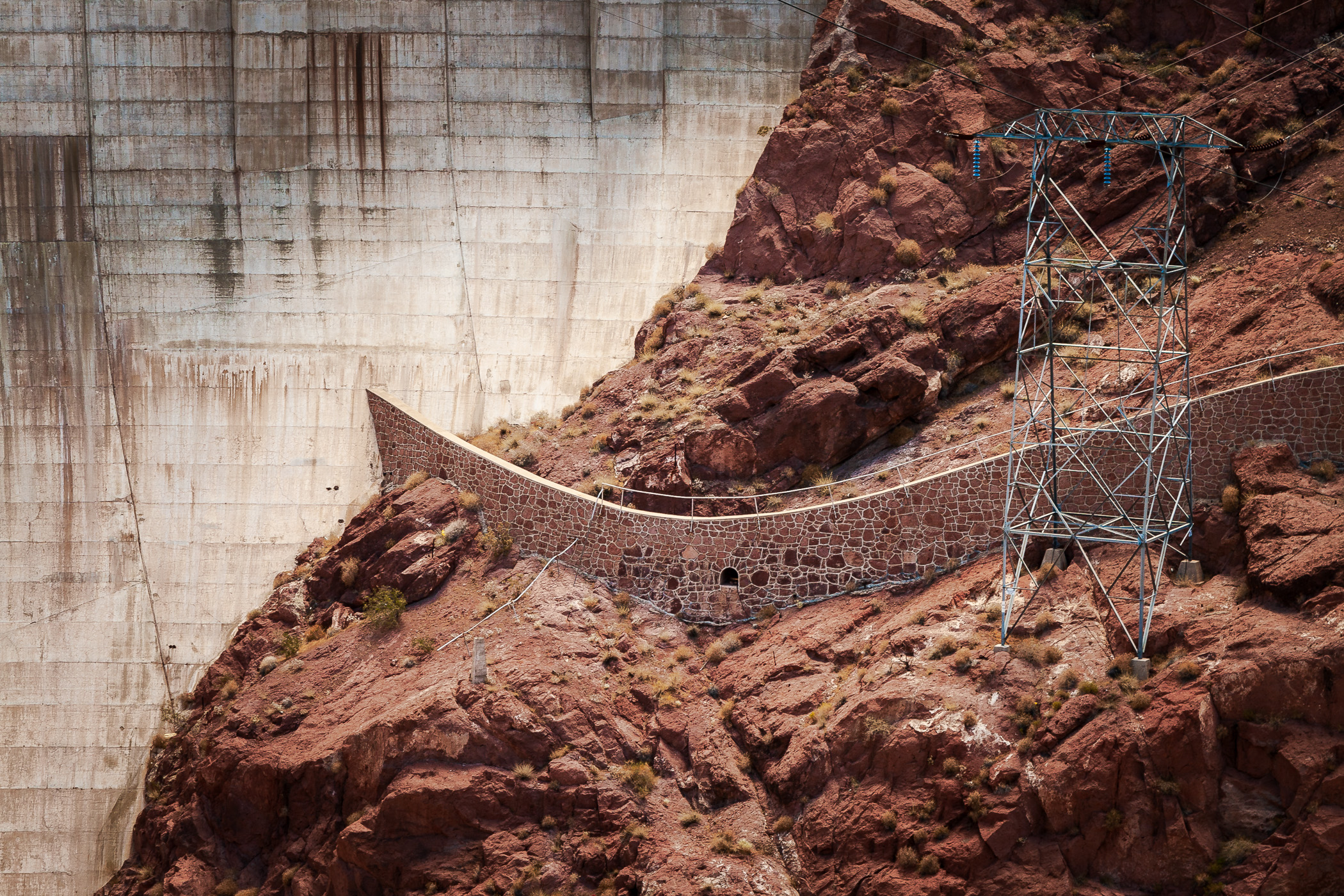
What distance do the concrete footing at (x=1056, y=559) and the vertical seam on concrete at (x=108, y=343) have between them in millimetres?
21716

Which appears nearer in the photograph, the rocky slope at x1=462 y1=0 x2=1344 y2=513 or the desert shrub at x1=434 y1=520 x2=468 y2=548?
the rocky slope at x1=462 y1=0 x2=1344 y2=513

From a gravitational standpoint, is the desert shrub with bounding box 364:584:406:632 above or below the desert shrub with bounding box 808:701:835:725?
above

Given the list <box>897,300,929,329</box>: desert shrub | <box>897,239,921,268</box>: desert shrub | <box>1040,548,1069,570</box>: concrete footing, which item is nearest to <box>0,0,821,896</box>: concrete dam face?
<box>897,239,921,268</box>: desert shrub

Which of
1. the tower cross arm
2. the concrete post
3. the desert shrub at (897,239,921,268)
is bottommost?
the concrete post

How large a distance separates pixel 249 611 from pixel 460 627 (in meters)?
8.12

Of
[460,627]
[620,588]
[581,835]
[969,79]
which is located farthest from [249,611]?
[969,79]

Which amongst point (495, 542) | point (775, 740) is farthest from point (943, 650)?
point (495, 542)

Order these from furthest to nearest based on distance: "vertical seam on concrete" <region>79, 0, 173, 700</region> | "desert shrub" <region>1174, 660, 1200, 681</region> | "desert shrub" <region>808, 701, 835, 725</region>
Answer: "vertical seam on concrete" <region>79, 0, 173, 700</region>, "desert shrub" <region>808, 701, 835, 725</region>, "desert shrub" <region>1174, 660, 1200, 681</region>

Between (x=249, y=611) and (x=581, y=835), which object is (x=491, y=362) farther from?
(x=581, y=835)

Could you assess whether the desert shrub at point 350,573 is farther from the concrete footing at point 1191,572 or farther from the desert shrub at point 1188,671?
the desert shrub at point 1188,671

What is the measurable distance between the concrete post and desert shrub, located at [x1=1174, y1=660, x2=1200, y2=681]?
503 inches

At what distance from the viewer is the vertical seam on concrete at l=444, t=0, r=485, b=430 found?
Result: 34719 mm

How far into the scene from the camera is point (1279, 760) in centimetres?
2078

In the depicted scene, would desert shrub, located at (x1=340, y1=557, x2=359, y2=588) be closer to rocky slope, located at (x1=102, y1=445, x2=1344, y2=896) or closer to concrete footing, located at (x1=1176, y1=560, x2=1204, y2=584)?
rocky slope, located at (x1=102, y1=445, x2=1344, y2=896)
